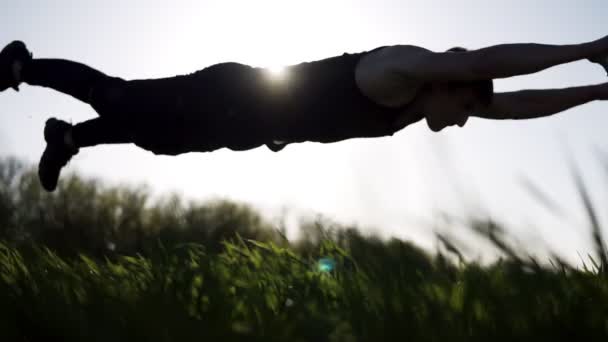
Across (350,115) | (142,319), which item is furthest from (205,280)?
(350,115)

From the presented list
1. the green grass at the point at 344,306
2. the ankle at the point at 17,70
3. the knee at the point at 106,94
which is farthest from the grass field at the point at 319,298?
the ankle at the point at 17,70

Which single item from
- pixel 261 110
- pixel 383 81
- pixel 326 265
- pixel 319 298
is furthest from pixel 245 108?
pixel 319 298

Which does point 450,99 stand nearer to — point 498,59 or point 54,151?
point 498,59

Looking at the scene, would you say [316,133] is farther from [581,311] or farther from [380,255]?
[581,311]

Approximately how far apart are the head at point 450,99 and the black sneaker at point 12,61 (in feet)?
7.13

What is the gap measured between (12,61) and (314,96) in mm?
1780

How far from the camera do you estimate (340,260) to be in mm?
2941

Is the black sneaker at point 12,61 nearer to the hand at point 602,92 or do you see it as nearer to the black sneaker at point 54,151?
the black sneaker at point 54,151

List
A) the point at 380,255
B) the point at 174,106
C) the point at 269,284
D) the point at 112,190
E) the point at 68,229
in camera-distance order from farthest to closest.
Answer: the point at 112,190
the point at 174,106
the point at 68,229
the point at 269,284
the point at 380,255

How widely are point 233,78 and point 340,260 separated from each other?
0.96 m

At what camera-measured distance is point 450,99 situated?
2.95 metres

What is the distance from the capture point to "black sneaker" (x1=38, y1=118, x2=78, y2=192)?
3.88 meters

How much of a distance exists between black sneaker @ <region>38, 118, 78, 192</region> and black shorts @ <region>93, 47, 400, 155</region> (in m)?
0.44

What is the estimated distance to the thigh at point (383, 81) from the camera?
2793mm
